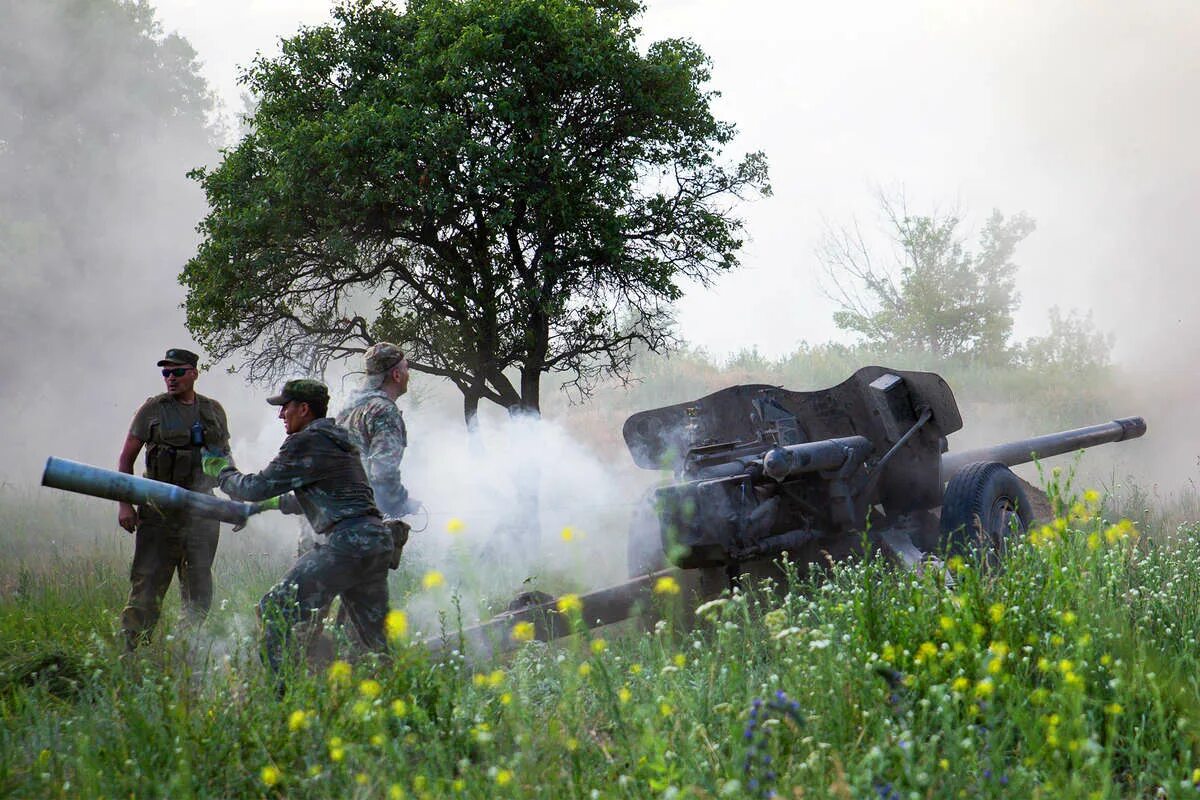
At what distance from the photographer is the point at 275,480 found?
572 centimetres

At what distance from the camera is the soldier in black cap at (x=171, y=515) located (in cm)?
748

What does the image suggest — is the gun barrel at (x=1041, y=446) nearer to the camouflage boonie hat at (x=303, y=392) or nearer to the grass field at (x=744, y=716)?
the grass field at (x=744, y=716)

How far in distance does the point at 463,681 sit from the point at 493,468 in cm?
819

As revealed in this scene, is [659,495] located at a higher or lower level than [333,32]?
lower

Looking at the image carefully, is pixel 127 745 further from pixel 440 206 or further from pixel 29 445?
pixel 29 445

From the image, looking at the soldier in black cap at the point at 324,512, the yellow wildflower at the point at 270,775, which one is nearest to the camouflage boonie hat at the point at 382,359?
the soldier in black cap at the point at 324,512

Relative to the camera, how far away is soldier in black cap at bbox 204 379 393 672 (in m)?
5.67

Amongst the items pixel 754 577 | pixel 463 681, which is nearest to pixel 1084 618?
pixel 463 681

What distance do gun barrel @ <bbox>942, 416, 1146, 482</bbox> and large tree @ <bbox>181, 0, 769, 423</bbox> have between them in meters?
4.11

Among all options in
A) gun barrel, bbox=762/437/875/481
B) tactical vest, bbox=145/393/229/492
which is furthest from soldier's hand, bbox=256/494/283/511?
gun barrel, bbox=762/437/875/481

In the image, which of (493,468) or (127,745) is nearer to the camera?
(127,745)

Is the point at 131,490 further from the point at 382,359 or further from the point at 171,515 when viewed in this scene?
the point at 171,515

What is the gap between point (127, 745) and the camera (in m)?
4.23

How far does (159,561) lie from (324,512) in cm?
233
